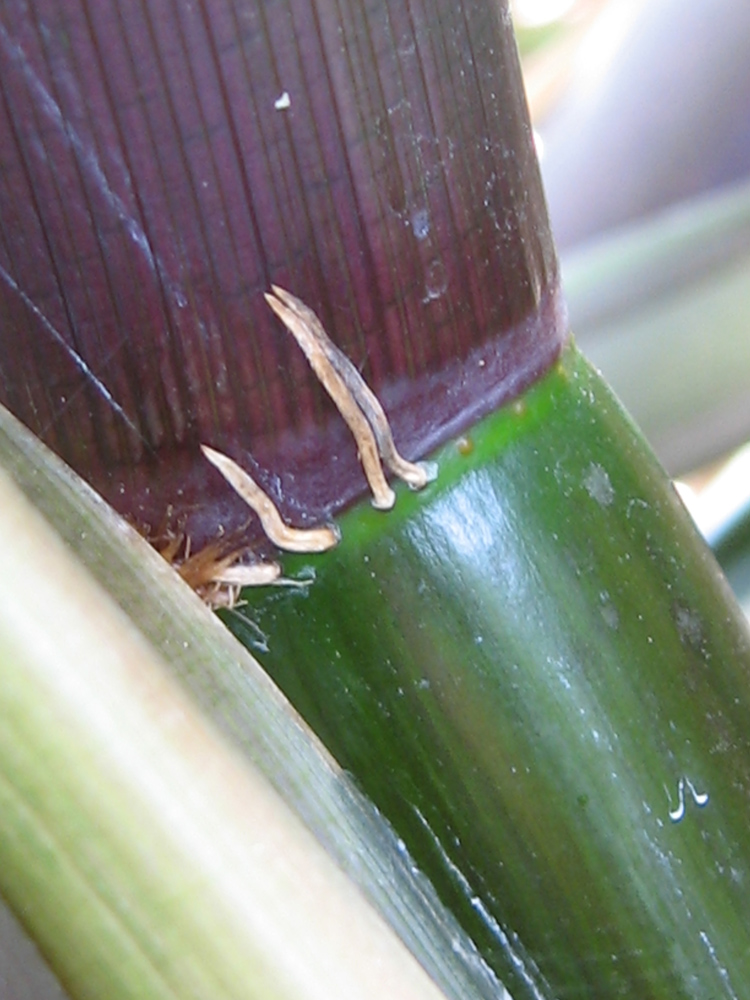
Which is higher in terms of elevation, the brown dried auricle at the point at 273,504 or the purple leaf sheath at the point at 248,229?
the purple leaf sheath at the point at 248,229

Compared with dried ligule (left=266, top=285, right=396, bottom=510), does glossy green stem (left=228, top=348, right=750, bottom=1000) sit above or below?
below

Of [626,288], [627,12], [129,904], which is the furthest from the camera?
[627,12]

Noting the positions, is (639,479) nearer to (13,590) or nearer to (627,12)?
(13,590)

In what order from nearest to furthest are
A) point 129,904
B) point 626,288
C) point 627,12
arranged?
point 129,904
point 626,288
point 627,12

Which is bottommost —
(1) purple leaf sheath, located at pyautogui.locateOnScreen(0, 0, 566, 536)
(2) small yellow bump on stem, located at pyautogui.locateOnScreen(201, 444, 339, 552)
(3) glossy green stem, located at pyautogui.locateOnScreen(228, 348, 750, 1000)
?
(3) glossy green stem, located at pyautogui.locateOnScreen(228, 348, 750, 1000)

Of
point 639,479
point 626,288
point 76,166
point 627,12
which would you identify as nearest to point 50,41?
point 76,166

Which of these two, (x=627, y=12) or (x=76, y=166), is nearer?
(x=76, y=166)
